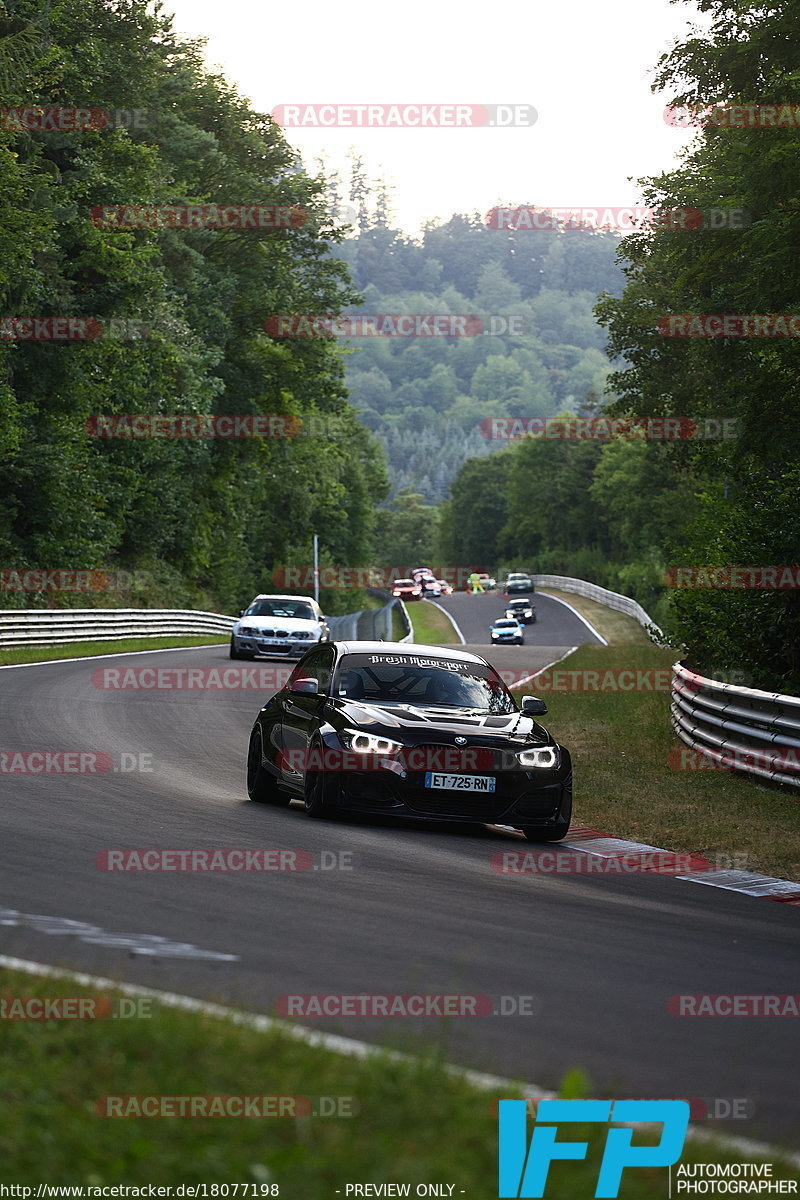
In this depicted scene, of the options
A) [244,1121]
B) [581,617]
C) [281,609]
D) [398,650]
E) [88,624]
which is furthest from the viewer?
[581,617]

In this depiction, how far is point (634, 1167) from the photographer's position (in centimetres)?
396

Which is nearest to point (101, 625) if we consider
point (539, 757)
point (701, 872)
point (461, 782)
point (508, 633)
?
point (539, 757)

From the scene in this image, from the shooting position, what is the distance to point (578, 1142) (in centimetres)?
404

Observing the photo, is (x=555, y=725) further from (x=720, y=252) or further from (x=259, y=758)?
(x=259, y=758)

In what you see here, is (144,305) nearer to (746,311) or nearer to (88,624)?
(88,624)

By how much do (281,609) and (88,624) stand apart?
255 inches

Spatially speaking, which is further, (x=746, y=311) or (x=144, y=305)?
(x=144, y=305)

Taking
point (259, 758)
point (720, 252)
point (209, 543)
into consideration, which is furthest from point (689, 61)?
point (209, 543)

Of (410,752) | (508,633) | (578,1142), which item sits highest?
(578,1142)

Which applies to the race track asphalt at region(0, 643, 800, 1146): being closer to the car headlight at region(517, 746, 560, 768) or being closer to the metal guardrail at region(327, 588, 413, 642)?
the car headlight at region(517, 746, 560, 768)

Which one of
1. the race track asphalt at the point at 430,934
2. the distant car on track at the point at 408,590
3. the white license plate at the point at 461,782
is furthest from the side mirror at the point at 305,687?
the distant car on track at the point at 408,590

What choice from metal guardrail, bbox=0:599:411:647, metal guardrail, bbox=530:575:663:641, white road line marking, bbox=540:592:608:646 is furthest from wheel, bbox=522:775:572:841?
white road line marking, bbox=540:592:608:646

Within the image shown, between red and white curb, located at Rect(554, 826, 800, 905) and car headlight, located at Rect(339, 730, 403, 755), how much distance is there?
5.23ft

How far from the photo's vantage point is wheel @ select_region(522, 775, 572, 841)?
39.3 ft
